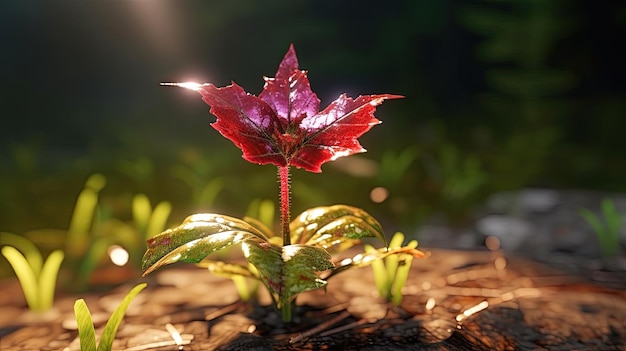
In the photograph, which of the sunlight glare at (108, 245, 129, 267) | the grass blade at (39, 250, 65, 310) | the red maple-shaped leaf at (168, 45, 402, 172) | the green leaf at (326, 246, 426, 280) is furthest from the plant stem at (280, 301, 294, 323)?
the sunlight glare at (108, 245, 129, 267)

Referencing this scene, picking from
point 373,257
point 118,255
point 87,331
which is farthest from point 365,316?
point 118,255

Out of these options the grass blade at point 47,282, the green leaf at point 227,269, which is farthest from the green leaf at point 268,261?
the grass blade at point 47,282

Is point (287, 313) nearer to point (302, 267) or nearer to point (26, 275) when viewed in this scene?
point (302, 267)

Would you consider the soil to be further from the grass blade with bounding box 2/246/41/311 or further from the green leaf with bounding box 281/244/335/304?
the green leaf with bounding box 281/244/335/304

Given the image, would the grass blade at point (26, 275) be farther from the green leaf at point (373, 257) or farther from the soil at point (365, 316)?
→ the green leaf at point (373, 257)

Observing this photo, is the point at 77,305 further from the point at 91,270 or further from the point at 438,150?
the point at 438,150
